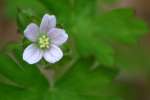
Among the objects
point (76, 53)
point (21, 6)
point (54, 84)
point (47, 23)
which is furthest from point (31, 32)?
point (21, 6)

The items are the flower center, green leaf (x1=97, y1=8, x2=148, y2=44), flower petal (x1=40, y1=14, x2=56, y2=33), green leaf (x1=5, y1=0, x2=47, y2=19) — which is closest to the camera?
flower petal (x1=40, y1=14, x2=56, y2=33)

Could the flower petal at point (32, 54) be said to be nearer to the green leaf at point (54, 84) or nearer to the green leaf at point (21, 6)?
the green leaf at point (54, 84)

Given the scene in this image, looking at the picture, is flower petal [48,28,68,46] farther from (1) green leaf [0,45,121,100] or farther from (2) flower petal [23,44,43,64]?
(1) green leaf [0,45,121,100]

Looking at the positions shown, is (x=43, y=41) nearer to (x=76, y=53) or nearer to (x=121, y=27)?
(x=76, y=53)

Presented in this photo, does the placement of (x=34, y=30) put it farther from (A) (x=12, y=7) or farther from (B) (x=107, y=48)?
(A) (x=12, y=7)

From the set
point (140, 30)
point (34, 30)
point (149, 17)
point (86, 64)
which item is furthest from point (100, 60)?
point (149, 17)

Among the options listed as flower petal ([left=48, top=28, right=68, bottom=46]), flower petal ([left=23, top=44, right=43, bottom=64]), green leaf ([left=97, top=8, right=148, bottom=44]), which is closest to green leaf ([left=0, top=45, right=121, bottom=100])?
flower petal ([left=23, top=44, right=43, bottom=64])
